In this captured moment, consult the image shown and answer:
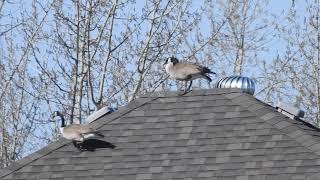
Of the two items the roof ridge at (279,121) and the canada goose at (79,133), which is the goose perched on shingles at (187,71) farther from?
the canada goose at (79,133)

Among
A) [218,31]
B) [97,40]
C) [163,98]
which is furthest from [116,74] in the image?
[163,98]

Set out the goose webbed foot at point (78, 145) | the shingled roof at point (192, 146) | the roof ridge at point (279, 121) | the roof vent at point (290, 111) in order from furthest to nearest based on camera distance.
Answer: the roof vent at point (290, 111) → the goose webbed foot at point (78, 145) → the roof ridge at point (279, 121) → the shingled roof at point (192, 146)

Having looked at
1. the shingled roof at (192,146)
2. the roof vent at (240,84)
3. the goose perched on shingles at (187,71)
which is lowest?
the shingled roof at (192,146)

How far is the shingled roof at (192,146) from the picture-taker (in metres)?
12.4

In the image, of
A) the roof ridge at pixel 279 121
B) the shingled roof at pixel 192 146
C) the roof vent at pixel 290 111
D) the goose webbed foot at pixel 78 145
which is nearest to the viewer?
the shingled roof at pixel 192 146

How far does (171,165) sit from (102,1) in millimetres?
14171

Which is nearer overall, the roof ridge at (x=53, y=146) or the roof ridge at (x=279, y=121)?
the roof ridge at (x=279, y=121)

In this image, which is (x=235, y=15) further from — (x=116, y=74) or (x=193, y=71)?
(x=193, y=71)

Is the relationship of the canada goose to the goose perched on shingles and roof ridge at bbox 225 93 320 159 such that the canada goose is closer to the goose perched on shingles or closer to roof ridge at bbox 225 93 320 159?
the goose perched on shingles

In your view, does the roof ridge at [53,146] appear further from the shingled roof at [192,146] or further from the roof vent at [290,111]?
the roof vent at [290,111]

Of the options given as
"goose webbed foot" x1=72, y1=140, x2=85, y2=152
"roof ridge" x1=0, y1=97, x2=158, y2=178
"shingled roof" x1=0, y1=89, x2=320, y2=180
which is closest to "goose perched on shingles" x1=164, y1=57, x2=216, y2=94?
"shingled roof" x1=0, y1=89, x2=320, y2=180

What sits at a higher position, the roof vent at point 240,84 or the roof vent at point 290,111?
the roof vent at point 240,84

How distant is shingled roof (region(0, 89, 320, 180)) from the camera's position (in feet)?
40.7

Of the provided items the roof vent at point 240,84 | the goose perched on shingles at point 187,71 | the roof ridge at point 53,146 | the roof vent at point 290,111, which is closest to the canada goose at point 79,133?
the roof ridge at point 53,146
